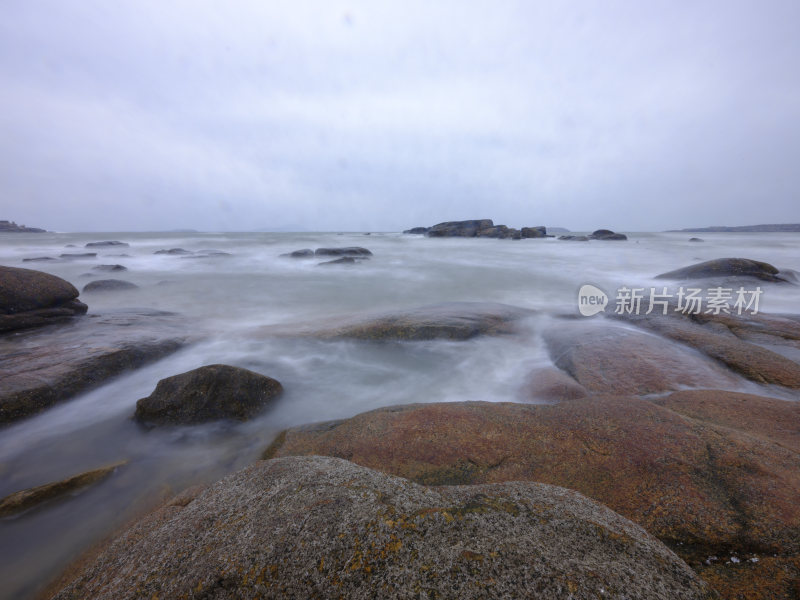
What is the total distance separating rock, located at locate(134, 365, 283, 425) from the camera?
10.7 ft

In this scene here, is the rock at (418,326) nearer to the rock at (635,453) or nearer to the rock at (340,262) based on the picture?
the rock at (635,453)

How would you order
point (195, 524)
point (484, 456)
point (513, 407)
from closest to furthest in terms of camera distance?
point (195, 524)
point (484, 456)
point (513, 407)

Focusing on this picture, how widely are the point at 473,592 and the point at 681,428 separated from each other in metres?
2.18

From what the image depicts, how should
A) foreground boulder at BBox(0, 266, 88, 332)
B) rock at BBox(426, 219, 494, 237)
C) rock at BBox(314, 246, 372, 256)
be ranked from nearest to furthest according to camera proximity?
foreground boulder at BBox(0, 266, 88, 332) → rock at BBox(314, 246, 372, 256) → rock at BBox(426, 219, 494, 237)

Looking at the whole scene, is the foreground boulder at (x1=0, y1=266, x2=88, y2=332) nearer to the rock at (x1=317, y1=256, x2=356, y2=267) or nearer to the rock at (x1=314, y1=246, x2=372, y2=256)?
the rock at (x1=317, y1=256, x2=356, y2=267)

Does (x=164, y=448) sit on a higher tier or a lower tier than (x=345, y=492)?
lower

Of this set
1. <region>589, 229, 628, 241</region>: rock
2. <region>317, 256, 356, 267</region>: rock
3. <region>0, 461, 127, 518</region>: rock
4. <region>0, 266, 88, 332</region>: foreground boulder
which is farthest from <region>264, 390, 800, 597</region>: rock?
<region>589, 229, 628, 241</region>: rock

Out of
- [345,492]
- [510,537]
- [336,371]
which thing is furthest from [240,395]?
[510,537]

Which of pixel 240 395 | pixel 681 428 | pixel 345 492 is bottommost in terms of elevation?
pixel 240 395

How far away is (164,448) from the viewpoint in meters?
2.96

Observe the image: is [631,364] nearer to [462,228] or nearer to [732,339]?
[732,339]

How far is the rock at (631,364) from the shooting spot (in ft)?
11.2

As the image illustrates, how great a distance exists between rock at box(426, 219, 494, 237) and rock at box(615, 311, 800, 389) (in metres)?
45.0

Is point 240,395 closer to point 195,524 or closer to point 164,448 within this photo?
point 164,448
